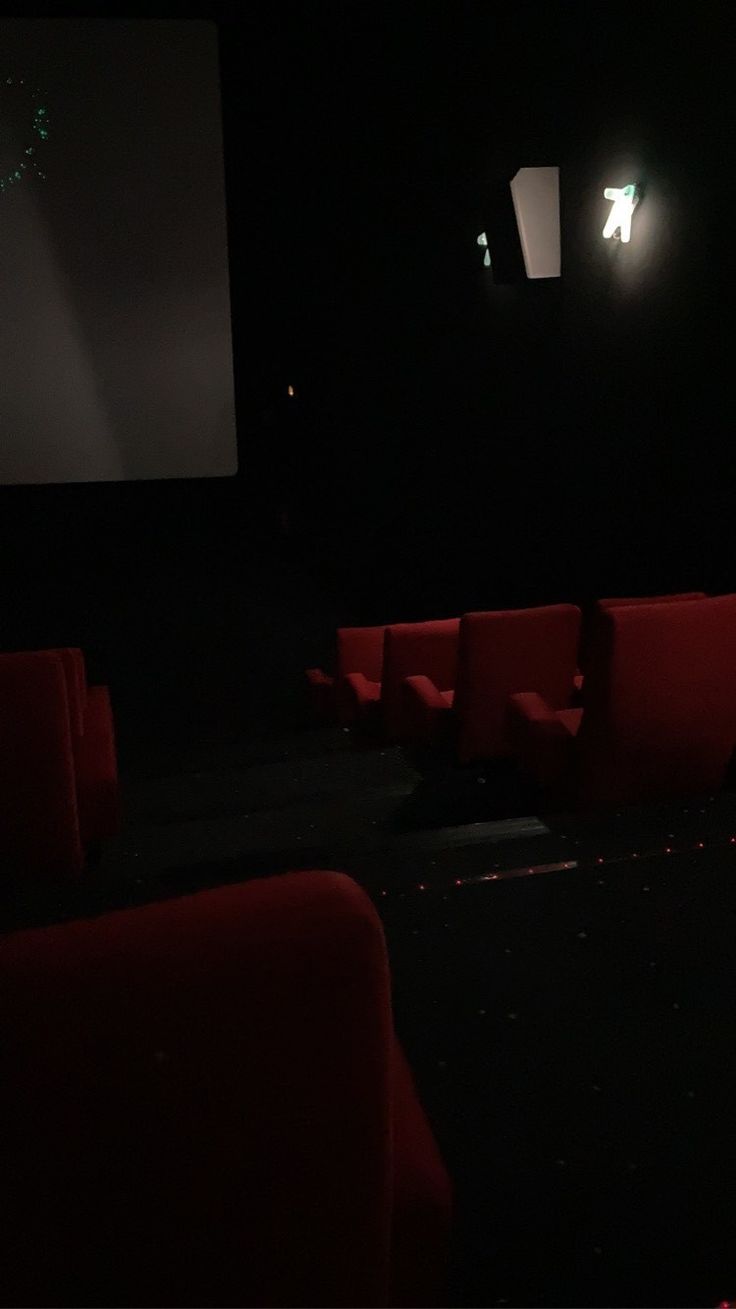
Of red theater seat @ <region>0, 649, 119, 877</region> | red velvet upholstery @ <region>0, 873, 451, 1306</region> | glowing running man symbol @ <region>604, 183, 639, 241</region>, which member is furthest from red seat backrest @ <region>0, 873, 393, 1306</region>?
glowing running man symbol @ <region>604, 183, 639, 241</region>

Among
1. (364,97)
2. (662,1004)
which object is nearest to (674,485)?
(662,1004)

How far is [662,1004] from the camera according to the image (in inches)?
51.9

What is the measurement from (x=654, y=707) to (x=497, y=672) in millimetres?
801

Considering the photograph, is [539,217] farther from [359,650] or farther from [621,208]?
[359,650]

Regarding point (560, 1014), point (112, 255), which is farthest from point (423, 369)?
point (560, 1014)

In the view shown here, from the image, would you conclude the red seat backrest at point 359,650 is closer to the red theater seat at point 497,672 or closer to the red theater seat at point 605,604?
the red theater seat at point 605,604

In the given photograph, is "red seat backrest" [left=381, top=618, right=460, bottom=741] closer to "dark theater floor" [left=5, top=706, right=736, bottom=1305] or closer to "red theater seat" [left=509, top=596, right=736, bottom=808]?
"dark theater floor" [left=5, top=706, right=736, bottom=1305]

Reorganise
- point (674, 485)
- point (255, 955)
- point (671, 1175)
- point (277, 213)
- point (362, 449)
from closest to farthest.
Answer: point (255, 955) < point (671, 1175) < point (674, 485) < point (277, 213) < point (362, 449)

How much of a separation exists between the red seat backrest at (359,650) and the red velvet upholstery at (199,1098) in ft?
11.7

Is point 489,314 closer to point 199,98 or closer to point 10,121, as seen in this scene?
point 199,98

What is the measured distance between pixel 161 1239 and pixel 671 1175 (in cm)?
73

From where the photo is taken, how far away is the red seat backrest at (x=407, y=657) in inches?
129

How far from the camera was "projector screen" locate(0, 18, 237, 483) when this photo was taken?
496cm

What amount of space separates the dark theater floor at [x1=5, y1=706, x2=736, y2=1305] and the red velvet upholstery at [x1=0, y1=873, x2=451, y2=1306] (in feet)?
1.48
